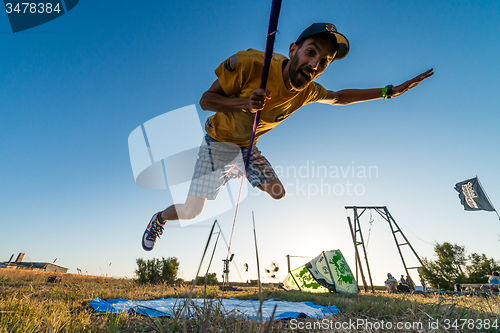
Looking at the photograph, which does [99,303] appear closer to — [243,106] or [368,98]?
[243,106]

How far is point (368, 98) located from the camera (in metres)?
3.30

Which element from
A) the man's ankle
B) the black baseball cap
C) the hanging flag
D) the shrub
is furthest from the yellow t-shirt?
the hanging flag

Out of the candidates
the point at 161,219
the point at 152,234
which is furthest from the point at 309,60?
the point at 152,234

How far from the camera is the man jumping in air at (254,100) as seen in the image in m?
2.29

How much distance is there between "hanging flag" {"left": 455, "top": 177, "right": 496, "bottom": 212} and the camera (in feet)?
31.7

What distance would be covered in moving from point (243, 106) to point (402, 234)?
10.9 metres

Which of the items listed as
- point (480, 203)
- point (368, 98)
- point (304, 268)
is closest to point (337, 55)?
point (368, 98)

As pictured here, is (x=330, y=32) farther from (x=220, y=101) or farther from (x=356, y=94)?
(x=356, y=94)

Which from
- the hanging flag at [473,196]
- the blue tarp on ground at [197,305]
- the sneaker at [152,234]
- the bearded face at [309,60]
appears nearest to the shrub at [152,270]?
the sneaker at [152,234]

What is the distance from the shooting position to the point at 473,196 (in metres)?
10.0

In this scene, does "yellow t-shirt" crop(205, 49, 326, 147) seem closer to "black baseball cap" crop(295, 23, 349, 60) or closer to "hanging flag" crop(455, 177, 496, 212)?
"black baseball cap" crop(295, 23, 349, 60)

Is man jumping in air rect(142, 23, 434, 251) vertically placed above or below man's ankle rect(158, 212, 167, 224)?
above

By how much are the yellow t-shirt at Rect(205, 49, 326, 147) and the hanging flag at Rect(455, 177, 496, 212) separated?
35.3 ft

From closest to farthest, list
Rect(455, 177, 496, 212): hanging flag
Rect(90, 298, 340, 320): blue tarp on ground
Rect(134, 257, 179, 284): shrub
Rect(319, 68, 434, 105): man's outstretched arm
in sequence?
Rect(90, 298, 340, 320): blue tarp on ground < Rect(319, 68, 434, 105): man's outstretched arm < Rect(134, 257, 179, 284): shrub < Rect(455, 177, 496, 212): hanging flag
